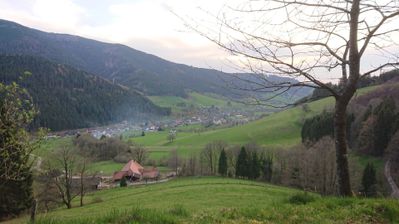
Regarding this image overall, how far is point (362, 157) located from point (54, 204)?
56006 mm

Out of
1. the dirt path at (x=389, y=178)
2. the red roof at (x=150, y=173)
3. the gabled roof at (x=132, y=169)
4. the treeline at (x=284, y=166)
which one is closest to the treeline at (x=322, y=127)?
the treeline at (x=284, y=166)

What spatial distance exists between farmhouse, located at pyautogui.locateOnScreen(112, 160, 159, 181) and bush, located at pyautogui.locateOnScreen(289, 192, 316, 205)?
244 ft

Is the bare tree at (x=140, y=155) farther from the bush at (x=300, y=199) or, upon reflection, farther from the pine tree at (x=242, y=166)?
the bush at (x=300, y=199)

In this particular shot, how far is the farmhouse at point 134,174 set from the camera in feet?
274

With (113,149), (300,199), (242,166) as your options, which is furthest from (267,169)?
(300,199)

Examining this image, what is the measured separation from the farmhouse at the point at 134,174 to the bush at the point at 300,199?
7452cm

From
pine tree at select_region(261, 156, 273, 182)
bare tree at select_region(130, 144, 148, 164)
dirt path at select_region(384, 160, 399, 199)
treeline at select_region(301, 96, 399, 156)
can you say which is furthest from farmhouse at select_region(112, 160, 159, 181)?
dirt path at select_region(384, 160, 399, 199)

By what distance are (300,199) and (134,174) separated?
78.2 metres

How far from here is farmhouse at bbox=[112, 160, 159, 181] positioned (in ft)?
274

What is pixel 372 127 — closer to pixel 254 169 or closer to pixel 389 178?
pixel 389 178

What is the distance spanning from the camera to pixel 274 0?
7.24 m

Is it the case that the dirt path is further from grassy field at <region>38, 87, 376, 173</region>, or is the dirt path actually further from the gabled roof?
the gabled roof

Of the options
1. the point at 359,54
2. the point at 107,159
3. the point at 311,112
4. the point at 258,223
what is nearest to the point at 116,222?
the point at 258,223

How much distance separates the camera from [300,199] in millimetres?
9164
